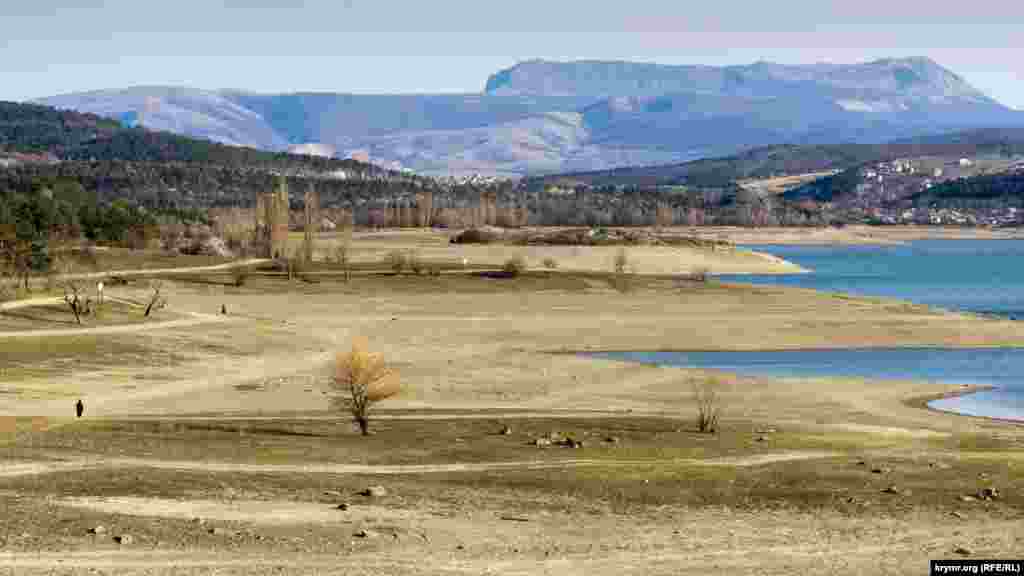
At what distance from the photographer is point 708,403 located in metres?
61.1

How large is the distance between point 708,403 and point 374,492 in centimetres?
2383

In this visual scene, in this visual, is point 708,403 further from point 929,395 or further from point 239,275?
point 239,275

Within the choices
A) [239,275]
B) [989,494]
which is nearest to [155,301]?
[239,275]

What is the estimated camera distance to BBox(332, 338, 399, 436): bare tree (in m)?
54.5

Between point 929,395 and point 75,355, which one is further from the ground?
point 75,355

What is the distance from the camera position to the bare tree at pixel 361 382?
5453cm

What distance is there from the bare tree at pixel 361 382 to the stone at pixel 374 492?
42.4 feet

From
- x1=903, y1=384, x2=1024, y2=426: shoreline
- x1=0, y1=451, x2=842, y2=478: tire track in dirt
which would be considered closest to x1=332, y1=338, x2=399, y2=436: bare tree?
x1=0, y1=451, x2=842, y2=478: tire track in dirt

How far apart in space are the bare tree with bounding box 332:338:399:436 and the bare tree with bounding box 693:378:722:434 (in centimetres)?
1086

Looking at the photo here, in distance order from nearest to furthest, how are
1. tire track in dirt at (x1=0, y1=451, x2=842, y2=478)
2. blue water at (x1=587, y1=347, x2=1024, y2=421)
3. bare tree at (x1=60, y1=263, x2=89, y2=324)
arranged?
1. tire track in dirt at (x1=0, y1=451, x2=842, y2=478)
2. blue water at (x1=587, y1=347, x2=1024, y2=421)
3. bare tree at (x1=60, y1=263, x2=89, y2=324)

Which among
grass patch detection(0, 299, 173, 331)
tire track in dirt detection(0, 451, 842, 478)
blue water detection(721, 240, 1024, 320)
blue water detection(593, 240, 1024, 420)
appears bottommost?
blue water detection(721, 240, 1024, 320)

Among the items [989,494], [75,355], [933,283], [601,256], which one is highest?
[989,494]

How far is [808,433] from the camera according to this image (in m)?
55.3

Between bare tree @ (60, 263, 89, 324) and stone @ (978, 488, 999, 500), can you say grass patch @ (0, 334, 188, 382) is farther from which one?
stone @ (978, 488, 999, 500)
